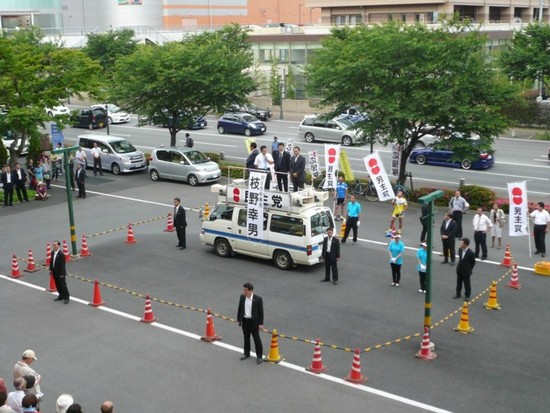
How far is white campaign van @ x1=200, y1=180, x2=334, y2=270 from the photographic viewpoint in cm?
2041

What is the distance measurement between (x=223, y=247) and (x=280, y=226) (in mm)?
2440

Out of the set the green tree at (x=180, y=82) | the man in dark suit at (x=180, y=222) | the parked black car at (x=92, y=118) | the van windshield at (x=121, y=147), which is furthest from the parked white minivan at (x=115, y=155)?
the parked black car at (x=92, y=118)

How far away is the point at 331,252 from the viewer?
1944 cm

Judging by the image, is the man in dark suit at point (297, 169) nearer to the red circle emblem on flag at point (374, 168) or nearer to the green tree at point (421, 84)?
the red circle emblem on flag at point (374, 168)

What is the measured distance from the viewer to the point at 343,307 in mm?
17938

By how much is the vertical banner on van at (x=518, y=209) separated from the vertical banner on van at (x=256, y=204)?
7.75 metres

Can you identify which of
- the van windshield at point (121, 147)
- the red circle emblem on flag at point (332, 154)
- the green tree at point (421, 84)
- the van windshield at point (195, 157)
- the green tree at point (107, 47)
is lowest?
the van windshield at point (195, 157)

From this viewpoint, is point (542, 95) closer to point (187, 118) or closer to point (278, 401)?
point (187, 118)

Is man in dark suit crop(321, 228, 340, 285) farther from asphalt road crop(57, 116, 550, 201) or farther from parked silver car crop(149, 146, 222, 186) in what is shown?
parked silver car crop(149, 146, 222, 186)

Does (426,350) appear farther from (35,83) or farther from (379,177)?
(35,83)

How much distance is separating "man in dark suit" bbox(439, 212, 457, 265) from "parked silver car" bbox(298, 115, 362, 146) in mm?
23127

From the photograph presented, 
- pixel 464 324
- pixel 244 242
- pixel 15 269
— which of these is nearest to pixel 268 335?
pixel 464 324

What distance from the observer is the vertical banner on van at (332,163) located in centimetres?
2764

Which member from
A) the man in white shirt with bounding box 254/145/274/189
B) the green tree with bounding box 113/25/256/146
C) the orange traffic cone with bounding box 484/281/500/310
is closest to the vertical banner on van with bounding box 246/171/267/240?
the man in white shirt with bounding box 254/145/274/189
